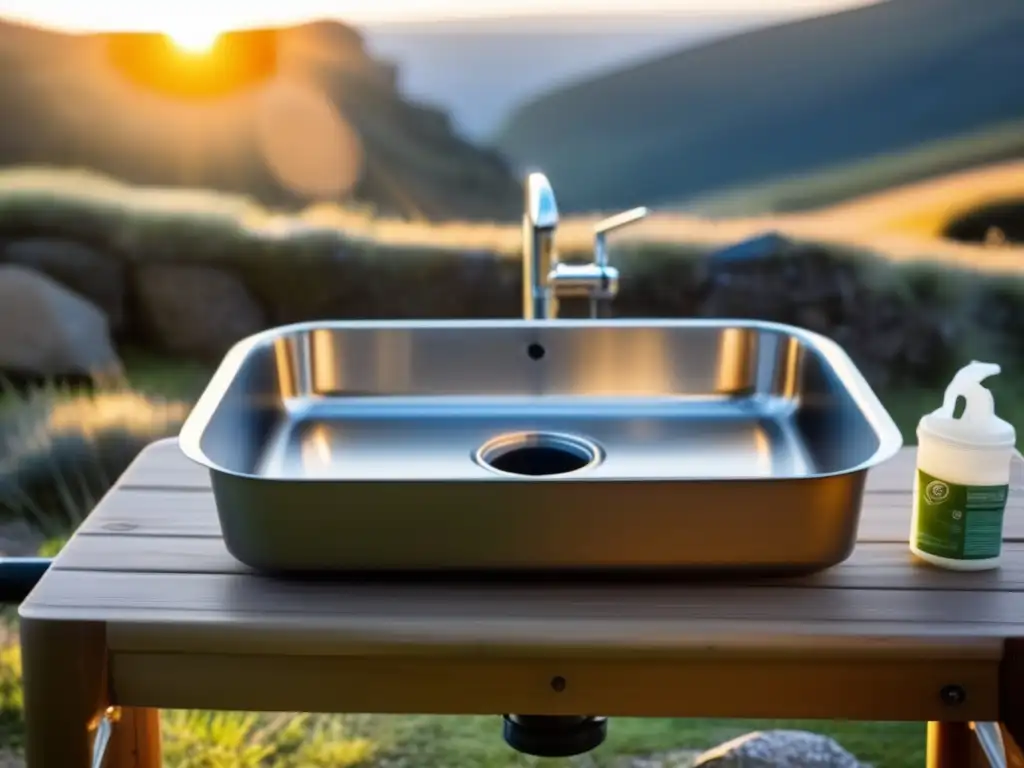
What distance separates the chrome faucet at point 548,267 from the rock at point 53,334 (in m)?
0.80

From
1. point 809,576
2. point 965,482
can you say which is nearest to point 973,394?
point 965,482

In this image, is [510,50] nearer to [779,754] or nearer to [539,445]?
[539,445]

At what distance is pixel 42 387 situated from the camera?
189 centimetres

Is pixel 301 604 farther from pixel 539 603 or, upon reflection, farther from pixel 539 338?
pixel 539 338

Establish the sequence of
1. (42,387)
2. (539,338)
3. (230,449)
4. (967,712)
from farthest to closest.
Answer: (42,387), (539,338), (230,449), (967,712)

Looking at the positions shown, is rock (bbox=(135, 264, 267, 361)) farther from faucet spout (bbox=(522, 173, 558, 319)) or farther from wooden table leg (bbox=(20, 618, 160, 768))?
wooden table leg (bbox=(20, 618, 160, 768))

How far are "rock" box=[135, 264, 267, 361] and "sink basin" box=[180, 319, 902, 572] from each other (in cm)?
57

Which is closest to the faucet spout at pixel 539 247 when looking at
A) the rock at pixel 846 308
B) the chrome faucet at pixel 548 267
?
the chrome faucet at pixel 548 267

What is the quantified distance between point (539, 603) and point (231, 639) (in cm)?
23

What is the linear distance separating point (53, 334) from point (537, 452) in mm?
956

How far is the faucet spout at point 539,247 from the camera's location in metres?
1.33

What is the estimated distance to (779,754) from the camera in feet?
4.96

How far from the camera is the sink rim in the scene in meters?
0.92

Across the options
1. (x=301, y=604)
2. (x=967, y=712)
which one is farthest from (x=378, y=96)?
(x=967, y=712)
